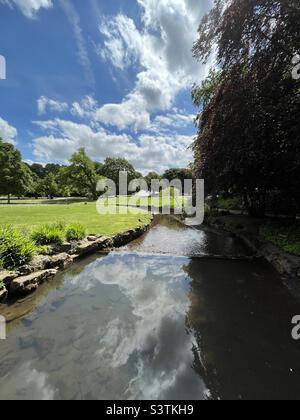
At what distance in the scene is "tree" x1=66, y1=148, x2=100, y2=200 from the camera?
4856 centimetres

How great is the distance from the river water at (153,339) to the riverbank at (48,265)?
34 cm

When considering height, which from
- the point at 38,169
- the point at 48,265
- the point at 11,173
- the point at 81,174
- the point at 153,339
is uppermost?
the point at 38,169

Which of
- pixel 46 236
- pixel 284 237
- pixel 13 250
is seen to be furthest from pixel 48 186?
pixel 284 237

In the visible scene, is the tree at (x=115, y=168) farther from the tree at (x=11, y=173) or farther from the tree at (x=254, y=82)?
the tree at (x=254, y=82)

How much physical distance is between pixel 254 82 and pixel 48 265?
9934 mm

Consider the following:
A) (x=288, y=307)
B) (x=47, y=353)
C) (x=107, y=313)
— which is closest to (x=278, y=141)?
(x=288, y=307)

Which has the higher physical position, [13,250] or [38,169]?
[38,169]

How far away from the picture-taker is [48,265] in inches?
304

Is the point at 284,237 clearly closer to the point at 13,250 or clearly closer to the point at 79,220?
the point at 13,250

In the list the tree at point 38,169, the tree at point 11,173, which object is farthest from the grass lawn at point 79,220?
the tree at point 38,169

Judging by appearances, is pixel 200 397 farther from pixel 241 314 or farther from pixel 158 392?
pixel 241 314

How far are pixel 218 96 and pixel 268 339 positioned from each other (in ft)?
29.6

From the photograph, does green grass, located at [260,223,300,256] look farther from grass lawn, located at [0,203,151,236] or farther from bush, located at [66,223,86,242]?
bush, located at [66,223,86,242]

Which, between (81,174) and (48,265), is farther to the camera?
(81,174)
